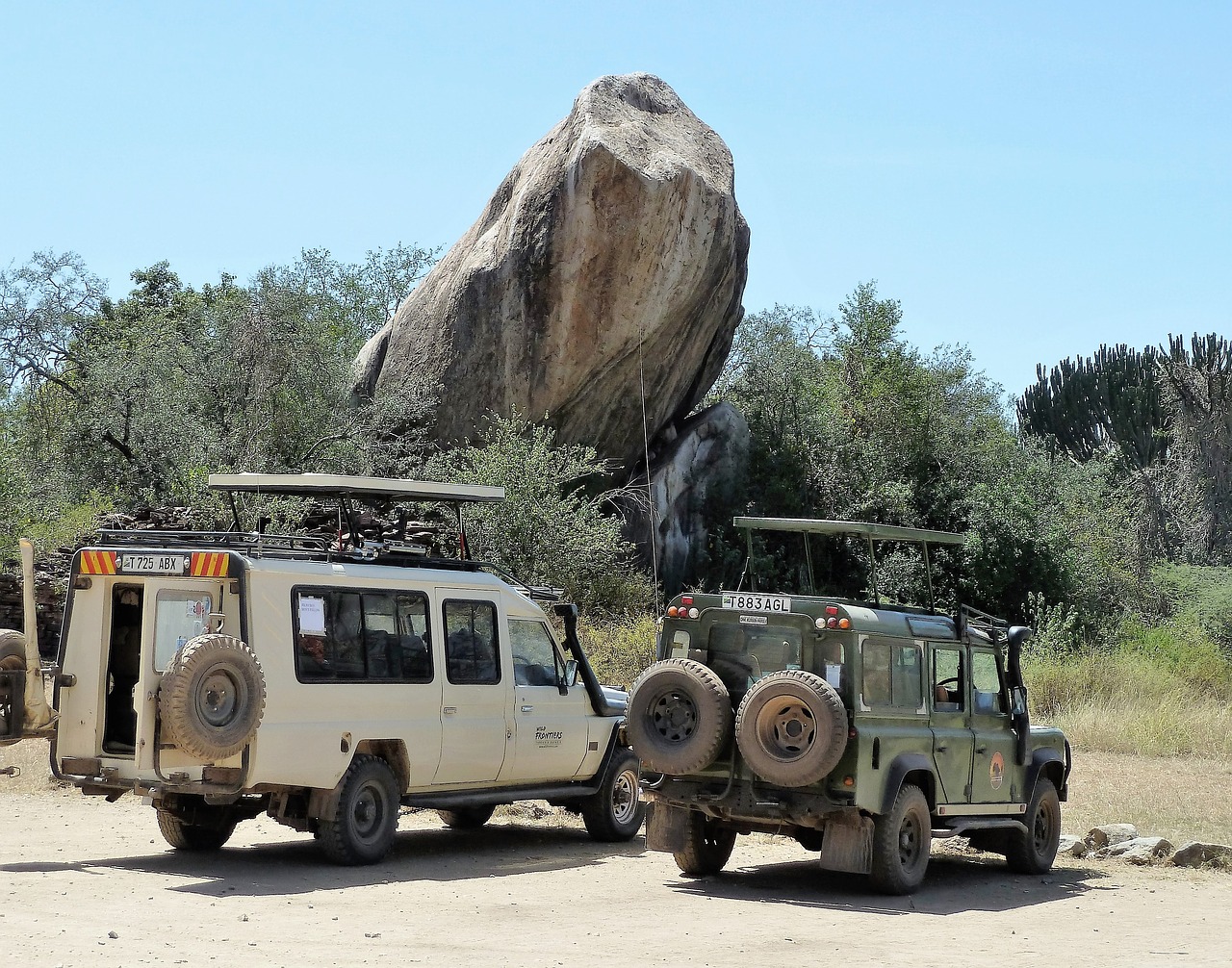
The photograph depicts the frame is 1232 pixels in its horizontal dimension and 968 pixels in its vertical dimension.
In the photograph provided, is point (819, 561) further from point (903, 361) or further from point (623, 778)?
point (623, 778)

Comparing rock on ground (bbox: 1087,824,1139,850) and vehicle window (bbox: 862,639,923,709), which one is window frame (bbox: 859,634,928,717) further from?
rock on ground (bbox: 1087,824,1139,850)

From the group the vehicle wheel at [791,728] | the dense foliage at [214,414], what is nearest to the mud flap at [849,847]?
the vehicle wheel at [791,728]

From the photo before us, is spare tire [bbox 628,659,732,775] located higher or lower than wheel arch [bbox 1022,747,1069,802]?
higher

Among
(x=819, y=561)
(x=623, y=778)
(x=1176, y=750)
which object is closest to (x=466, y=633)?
(x=623, y=778)

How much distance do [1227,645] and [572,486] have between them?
585 inches

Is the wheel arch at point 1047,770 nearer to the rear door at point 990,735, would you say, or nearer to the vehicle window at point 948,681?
the rear door at point 990,735

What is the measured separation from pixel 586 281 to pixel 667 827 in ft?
64.4

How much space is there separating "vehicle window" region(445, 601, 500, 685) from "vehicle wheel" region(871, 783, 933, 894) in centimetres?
364

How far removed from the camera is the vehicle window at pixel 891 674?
9867mm

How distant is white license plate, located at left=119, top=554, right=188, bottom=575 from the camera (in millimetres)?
10062

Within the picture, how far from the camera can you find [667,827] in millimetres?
10477

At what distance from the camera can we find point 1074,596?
32.2 metres

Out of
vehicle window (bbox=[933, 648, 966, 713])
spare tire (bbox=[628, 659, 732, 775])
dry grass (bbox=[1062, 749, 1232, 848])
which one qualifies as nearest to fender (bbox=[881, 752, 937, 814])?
vehicle window (bbox=[933, 648, 966, 713])

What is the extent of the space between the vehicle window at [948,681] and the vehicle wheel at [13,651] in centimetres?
682
